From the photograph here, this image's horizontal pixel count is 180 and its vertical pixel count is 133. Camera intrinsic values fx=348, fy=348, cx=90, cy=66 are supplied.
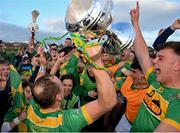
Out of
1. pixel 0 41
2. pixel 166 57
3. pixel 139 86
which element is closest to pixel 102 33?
pixel 166 57

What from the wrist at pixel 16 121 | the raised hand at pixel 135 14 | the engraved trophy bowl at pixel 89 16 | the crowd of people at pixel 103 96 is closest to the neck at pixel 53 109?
the crowd of people at pixel 103 96

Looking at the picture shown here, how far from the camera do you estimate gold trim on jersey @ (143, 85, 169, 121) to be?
3.36m

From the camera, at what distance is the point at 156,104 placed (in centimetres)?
344

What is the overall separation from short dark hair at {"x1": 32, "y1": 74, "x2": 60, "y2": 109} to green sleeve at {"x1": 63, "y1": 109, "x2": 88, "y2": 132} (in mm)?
250

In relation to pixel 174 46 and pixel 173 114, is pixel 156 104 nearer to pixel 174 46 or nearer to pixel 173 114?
pixel 173 114

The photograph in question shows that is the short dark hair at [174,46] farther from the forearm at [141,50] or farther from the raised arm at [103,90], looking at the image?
the raised arm at [103,90]

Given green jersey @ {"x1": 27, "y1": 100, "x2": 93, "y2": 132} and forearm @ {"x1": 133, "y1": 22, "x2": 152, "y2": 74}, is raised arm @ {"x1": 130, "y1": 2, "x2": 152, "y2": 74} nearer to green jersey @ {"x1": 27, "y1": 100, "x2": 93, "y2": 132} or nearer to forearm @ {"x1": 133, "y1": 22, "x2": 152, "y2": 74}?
forearm @ {"x1": 133, "y1": 22, "x2": 152, "y2": 74}

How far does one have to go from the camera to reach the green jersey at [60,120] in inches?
112

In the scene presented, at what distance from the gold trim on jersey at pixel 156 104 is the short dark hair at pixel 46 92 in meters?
0.98

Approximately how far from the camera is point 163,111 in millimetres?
3365

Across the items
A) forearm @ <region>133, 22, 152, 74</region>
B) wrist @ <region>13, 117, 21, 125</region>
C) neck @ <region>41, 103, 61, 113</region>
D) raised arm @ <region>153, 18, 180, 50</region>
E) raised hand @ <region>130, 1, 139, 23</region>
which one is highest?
raised hand @ <region>130, 1, 139, 23</region>

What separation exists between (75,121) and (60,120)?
17 centimetres

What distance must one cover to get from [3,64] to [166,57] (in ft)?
10.6

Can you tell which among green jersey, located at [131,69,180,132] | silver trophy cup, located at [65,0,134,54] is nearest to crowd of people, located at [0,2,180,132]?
green jersey, located at [131,69,180,132]
